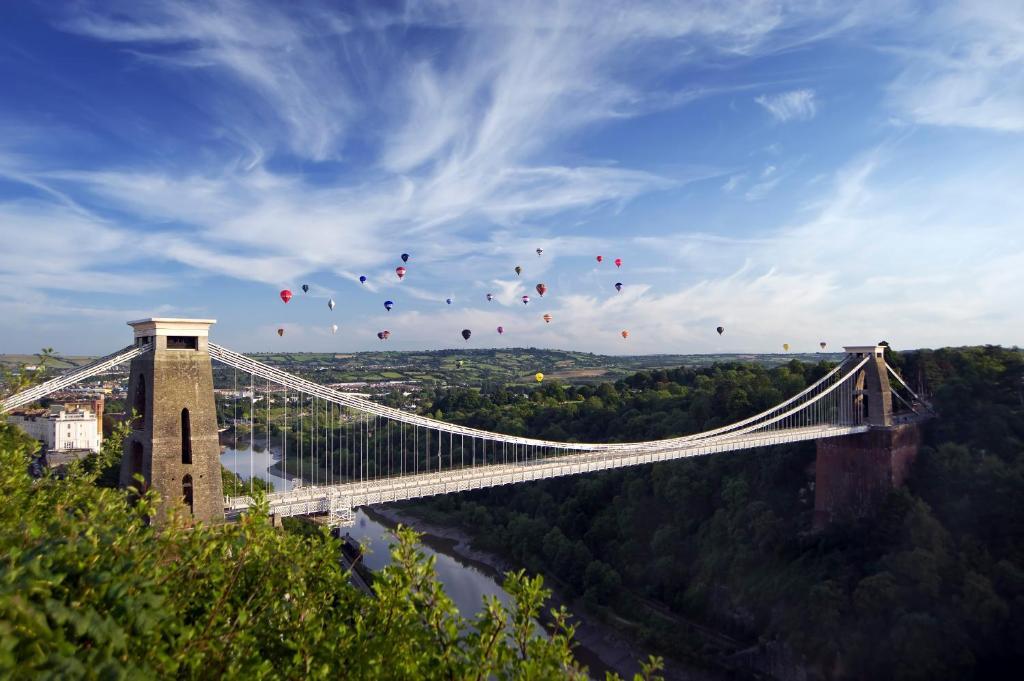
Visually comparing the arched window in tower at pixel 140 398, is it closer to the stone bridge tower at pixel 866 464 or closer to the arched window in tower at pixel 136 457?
the arched window in tower at pixel 136 457

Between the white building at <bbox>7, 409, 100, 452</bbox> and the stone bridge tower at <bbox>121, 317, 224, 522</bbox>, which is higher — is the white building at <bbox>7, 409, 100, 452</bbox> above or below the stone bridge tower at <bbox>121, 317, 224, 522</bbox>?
below

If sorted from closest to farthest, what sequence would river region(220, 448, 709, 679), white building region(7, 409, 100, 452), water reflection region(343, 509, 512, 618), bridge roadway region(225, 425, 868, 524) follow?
bridge roadway region(225, 425, 868, 524)
river region(220, 448, 709, 679)
water reflection region(343, 509, 512, 618)
white building region(7, 409, 100, 452)

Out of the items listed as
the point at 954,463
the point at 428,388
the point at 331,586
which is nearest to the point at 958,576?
the point at 954,463

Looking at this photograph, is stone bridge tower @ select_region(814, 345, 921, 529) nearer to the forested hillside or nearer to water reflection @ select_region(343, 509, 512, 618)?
the forested hillside

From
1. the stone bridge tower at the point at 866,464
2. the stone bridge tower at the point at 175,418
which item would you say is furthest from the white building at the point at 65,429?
the stone bridge tower at the point at 866,464

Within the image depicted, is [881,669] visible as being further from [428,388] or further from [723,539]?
[428,388]

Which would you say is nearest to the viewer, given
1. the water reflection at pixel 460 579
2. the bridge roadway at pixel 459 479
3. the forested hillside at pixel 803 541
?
the bridge roadway at pixel 459 479

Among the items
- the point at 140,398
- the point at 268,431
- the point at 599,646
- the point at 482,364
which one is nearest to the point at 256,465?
the point at 268,431

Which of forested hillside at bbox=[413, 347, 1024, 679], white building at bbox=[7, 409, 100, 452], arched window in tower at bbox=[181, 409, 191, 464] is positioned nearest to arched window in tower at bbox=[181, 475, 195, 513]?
arched window in tower at bbox=[181, 409, 191, 464]
